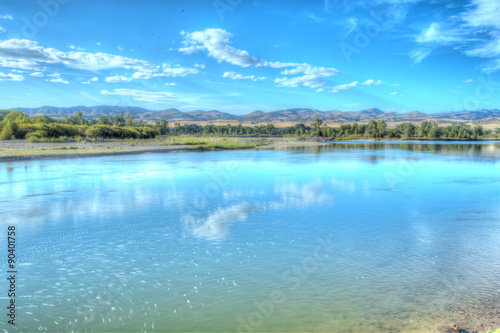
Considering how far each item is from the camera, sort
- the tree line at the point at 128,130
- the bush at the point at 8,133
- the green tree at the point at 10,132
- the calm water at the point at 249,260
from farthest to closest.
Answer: the tree line at the point at 128,130 < the green tree at the point at 10,132 < the bush at the point at 8,133 < the calm water at the point at 249,260

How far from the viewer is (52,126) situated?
86812 mm

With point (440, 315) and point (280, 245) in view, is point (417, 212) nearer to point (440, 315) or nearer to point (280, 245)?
point (280, 245)

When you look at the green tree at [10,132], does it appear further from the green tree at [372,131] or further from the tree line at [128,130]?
the green tree at [372,131]

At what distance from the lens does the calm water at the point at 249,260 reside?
248 inches

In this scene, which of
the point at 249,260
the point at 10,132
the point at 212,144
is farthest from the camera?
the point at 212,144

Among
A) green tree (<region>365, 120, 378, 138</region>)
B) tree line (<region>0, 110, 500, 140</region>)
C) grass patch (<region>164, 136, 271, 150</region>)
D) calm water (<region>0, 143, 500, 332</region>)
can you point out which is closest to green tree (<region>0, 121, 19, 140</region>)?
tree line (<region>0, 110, 500, 140</region>)

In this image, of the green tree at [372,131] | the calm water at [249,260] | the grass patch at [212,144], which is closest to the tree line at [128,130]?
the green tree at [372,131]

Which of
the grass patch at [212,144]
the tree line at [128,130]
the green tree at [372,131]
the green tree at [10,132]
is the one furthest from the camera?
the green tree at [372,131]

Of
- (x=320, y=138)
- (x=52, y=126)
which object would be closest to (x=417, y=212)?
(x=52, y=126)

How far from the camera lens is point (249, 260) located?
351 inches

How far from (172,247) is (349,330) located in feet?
19.2

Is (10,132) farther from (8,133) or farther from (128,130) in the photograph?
(128,130)

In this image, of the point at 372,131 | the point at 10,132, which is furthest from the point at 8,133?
the point at 372,131

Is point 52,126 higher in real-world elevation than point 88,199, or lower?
higher
